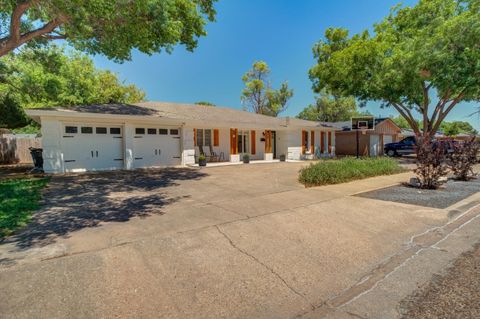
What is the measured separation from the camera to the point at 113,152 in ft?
42.2

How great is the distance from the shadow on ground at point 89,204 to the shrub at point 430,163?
315 inches

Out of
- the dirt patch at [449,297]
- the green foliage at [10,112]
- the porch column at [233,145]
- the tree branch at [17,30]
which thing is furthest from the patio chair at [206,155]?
the dirt patch at [449,297]

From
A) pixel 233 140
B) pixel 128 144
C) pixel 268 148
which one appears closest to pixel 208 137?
pixel 233 140

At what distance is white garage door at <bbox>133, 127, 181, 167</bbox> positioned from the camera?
13.5 meters

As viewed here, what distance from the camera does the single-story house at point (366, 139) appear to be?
25.7m

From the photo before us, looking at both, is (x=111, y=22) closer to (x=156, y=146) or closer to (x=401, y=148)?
(x=156, y=146)

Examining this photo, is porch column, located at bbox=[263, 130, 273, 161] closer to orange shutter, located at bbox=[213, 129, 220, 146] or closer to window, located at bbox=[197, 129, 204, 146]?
orange shutter, located at bbox=[213, 129, 220, 146]

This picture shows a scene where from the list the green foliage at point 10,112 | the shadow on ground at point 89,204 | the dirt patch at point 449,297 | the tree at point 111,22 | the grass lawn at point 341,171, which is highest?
the tree at point 111,22

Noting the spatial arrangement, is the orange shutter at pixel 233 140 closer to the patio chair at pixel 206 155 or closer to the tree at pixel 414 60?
the patio chair at pixel 206 155

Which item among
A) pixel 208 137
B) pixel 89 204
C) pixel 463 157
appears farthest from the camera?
pixel 208 137

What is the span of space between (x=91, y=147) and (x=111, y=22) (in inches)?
264

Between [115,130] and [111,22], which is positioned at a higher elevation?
[111,22]

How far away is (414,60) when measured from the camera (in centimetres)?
1564

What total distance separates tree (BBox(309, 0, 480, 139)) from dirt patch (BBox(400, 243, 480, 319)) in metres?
15.0
